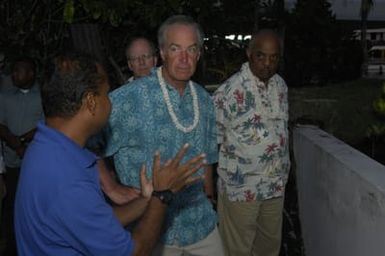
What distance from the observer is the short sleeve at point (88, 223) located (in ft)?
6.17

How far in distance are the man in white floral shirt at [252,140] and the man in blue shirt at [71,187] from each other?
6.32 ft

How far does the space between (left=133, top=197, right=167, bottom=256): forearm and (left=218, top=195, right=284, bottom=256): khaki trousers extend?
77.8 inches

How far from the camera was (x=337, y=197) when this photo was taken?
3.88 metres

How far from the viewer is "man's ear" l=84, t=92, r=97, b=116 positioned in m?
2.03

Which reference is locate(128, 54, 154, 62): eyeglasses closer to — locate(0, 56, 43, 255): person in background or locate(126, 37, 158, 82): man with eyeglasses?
locate(126, 37, 158, 82): man with eyeglasses

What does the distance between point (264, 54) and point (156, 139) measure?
130cm

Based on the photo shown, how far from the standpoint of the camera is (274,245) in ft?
14.2

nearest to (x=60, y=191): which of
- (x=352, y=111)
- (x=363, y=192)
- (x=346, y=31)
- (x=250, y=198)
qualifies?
(x=363, y=192)

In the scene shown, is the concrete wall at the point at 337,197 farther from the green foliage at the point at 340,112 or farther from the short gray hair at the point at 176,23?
the green foliage at the point at 340,112

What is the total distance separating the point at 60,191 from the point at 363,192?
1.96m

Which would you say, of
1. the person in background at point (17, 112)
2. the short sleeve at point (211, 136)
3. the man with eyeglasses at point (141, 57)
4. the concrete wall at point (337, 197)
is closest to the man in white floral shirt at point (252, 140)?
the concrete wall at point (337, 197)

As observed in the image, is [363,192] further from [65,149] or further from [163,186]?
[65,149]

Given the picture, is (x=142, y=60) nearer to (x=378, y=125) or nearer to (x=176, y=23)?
(x=176, y=23)

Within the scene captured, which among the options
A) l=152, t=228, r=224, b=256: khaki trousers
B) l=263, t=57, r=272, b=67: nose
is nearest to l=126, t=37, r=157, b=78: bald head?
l=263, t=57, r=272, b=67: nose
